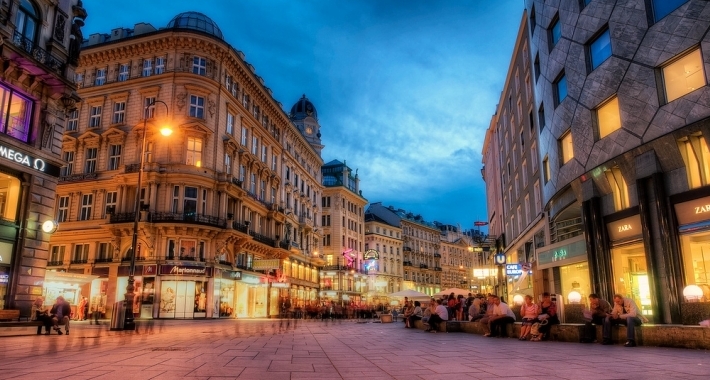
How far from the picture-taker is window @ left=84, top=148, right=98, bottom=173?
4184cm

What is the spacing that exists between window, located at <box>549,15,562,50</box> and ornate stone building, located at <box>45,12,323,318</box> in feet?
84.2

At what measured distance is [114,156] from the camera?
41.3 metres

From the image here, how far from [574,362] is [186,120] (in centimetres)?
3620

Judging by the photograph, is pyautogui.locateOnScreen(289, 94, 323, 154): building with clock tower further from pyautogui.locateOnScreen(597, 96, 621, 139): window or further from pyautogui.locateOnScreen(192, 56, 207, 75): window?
pyautogui.locateOnScreen(597, 96, 621, 139): window

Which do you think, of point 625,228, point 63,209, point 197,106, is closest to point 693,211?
point 625,228

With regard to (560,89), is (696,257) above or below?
below

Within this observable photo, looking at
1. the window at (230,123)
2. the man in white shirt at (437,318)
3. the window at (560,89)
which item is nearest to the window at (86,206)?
the window at (230,123)

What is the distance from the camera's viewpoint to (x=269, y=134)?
53188 mm

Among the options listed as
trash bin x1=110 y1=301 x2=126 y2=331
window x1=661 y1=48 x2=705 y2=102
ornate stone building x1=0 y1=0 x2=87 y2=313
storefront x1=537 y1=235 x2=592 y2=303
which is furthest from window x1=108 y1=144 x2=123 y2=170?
window x1=661 y1=48 x2=705 y2=102

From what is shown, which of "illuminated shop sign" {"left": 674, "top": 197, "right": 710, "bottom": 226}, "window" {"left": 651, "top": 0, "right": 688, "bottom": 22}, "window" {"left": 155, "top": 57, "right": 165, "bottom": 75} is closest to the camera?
"illuminated shop sign" {"left": 674, "top": 197, "right": 710, "bottom": 226}

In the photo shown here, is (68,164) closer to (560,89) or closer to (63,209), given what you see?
(63,209)

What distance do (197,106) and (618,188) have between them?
103 ft

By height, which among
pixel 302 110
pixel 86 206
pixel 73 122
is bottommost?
pixel 86 206

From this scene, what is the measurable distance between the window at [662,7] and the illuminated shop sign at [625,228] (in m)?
7.46
